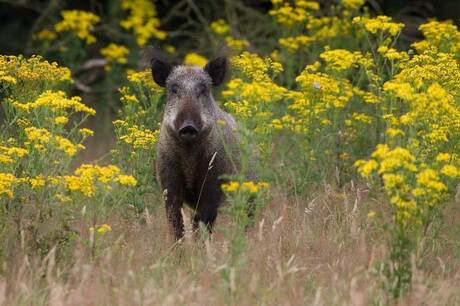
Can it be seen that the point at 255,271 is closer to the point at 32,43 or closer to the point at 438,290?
the point at 438,290

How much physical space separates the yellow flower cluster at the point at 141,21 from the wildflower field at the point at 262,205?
13.3ft

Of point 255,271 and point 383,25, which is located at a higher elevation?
point 383,25

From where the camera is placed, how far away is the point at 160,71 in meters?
8.47

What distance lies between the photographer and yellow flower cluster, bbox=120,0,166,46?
14039mm

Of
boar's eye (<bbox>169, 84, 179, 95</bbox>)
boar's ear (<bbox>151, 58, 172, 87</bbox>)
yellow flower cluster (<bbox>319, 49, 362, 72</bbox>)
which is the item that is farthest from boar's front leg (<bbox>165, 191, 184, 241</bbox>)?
yellow flower cluster (<bbox>319, 49, 362, 72</bbox>)

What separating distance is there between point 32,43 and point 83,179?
10118mm

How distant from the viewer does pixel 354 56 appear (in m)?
9.10

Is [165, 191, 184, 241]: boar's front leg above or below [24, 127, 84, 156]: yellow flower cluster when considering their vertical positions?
below

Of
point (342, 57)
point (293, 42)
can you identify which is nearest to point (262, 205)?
point (342, 57)

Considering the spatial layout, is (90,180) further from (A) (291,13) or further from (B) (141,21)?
(B) (141,21)

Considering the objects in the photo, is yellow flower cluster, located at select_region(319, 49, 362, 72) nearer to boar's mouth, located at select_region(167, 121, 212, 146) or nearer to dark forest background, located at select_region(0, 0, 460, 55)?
boar's mouth, located at select_region(167, 121, 212, 146)

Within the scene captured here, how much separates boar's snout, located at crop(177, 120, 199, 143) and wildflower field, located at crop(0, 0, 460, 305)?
0.37 meters

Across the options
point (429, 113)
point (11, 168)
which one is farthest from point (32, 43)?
point (429, 113)

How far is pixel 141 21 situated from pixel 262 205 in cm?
799
